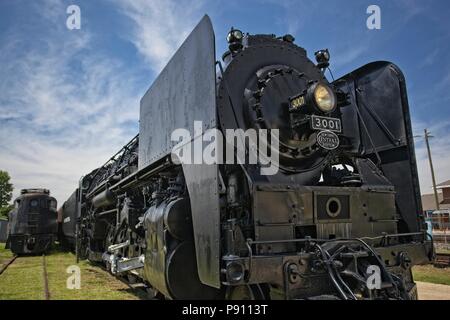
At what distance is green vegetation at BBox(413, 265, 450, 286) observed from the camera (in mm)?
8023

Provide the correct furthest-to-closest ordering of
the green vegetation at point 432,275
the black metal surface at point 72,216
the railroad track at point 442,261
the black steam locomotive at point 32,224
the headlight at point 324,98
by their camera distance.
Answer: the black steam locomotive at point 32,224 < the black metal surface at point 72,216 < the railroad track at point 442,261 < the green vegetation at point 432,275 < the headlight at point 324,98

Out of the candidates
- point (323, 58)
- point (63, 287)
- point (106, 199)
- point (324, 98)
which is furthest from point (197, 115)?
point (63, 287)

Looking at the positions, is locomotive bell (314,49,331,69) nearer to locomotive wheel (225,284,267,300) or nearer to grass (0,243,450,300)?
locomotive wheel (225,284,267,300)

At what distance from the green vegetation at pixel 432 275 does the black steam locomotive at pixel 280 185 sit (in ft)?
14.1

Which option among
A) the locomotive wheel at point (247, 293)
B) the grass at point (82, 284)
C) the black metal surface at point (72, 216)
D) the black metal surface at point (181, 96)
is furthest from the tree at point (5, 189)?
the locomotive wheel at point (247, 293)

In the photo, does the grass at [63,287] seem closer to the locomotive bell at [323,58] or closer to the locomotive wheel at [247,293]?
the locomotive wheel at [247,293]

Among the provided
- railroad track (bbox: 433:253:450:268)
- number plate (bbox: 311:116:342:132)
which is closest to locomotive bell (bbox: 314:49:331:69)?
number plate (bbox: 311:116:342:132)

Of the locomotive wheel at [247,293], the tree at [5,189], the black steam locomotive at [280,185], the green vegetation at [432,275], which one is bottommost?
the green vegetation at [432,275]

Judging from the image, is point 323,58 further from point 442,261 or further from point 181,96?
point 442,261

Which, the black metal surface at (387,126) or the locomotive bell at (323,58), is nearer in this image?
the black metal surface at (387,126)

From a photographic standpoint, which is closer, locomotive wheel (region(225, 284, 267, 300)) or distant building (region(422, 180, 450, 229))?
locomotive wheel (region(225, 284, 267, 300))

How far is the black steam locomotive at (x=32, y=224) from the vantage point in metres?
16.3

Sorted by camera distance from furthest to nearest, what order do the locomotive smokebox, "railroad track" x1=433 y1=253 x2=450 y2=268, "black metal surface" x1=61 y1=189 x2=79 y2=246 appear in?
"black metal surface" x1=61 y1=189 x2=79 y2=246 < "railroad track" x1=433 y1=253 x2=450 y2=268 < the locomotive smokebox

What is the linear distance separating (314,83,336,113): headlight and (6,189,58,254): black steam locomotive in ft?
53.9
